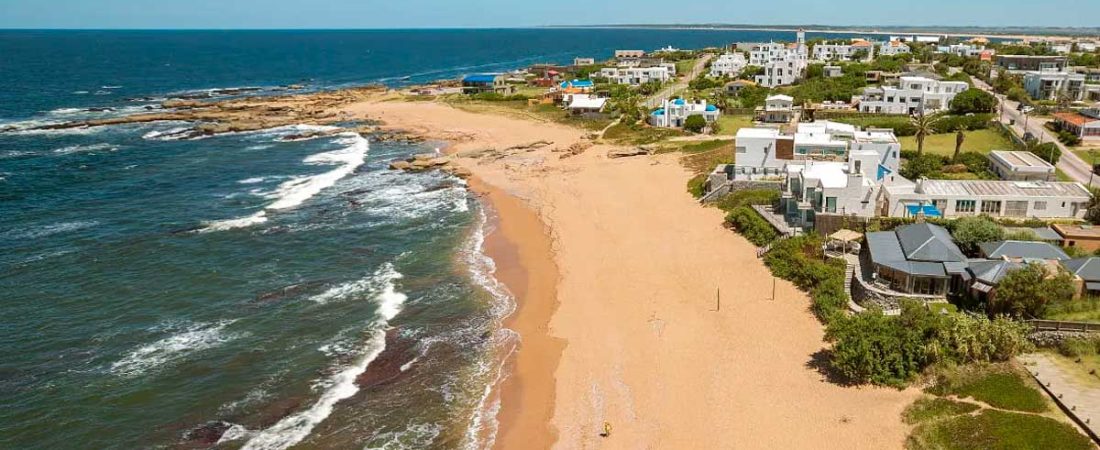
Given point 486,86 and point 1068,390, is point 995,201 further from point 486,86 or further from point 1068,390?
point 486,86

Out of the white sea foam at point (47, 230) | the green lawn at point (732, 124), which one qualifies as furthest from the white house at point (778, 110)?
the white sea foam at point (47, 230)

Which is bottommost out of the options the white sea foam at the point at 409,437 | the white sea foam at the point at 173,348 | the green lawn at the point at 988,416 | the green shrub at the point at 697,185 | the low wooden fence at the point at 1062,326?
the white sea foam at the point at 409,437

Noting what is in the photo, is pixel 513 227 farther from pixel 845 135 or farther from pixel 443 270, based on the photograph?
pixel 845 135

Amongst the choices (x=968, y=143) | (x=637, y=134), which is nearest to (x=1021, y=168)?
(x=968, y=143)

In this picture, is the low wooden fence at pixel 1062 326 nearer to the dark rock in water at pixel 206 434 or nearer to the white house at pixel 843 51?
the dark rock in water at pixel 206 434

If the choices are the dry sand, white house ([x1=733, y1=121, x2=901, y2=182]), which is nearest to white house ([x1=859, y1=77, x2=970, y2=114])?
white house ([x1=733, y1=121, x2=901, y2=182])

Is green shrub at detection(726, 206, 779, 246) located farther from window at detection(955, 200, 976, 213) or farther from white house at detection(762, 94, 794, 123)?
white house at detection(762, 94, 794, 123)

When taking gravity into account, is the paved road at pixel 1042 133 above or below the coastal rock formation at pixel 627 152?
above
